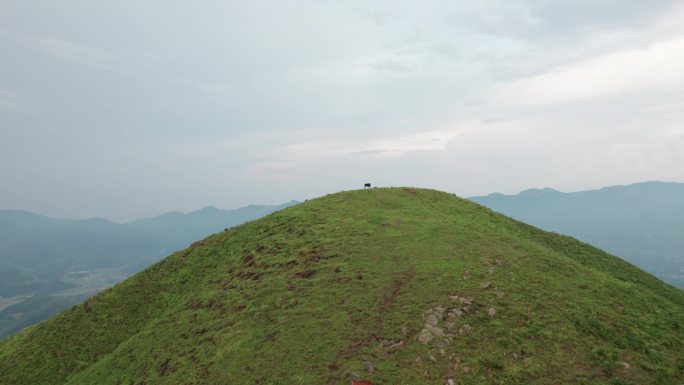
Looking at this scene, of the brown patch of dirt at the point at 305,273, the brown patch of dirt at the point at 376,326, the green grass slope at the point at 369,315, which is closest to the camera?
the green grass slope at the point at 369,315

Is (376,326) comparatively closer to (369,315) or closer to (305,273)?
(369,315)

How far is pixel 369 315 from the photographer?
76.2ft

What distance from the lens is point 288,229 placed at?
132 ft

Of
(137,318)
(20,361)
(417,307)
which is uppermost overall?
(417,307)

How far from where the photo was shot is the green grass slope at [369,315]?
758 inches

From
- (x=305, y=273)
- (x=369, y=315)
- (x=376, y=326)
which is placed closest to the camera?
(x=376, y=326)

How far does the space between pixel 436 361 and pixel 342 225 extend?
20.6m

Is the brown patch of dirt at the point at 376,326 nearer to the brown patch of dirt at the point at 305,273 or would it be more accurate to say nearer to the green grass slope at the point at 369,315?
the green grass slope at the point at 369,315

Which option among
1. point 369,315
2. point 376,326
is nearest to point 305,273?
point 369,315

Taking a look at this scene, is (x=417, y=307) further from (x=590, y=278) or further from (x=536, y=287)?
(x=590, y=278)

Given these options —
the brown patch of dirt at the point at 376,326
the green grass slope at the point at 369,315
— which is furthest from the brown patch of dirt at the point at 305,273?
the brown patch of dirt at the point at 376,326

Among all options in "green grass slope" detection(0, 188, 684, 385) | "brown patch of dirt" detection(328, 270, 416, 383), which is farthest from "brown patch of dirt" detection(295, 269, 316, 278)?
"brown patch of dirt" detection(328, 270, 416, 383)

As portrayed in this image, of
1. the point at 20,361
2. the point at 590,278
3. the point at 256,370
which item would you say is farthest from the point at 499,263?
the point at 20,361

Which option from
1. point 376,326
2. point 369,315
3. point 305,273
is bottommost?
point 376,326
